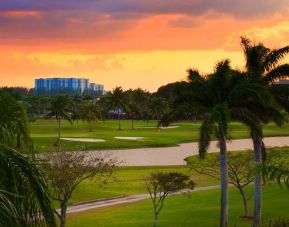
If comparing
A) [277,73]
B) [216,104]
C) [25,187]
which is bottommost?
[25,187]

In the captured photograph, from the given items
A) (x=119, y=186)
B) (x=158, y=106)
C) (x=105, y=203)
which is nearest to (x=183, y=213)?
(x=105, y=203)

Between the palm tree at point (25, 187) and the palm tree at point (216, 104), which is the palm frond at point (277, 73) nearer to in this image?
the palm tree at point (216, 104)

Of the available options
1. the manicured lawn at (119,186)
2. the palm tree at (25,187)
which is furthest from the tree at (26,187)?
the manicured lawn at (119,186)

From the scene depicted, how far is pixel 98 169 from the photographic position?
4072cm

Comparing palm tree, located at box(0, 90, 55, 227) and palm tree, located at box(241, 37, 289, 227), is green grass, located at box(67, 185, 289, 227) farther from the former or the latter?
palm tree, located at box(0, 90, 55, 227)

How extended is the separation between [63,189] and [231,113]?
12.9 m

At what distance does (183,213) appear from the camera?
143ft

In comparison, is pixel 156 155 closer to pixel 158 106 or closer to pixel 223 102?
pixel 223 102

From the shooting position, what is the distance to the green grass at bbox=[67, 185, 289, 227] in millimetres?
39719

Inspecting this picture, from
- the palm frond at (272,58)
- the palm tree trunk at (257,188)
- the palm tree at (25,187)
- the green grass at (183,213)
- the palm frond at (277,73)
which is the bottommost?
the green grass at (183,213)

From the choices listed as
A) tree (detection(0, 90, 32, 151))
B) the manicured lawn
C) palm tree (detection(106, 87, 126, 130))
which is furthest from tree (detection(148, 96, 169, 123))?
tree (detection(0, 90, 32, 151))

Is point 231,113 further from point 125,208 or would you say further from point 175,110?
point 125,208

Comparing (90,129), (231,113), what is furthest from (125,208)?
(90,129)

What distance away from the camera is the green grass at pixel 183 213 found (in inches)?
1564
